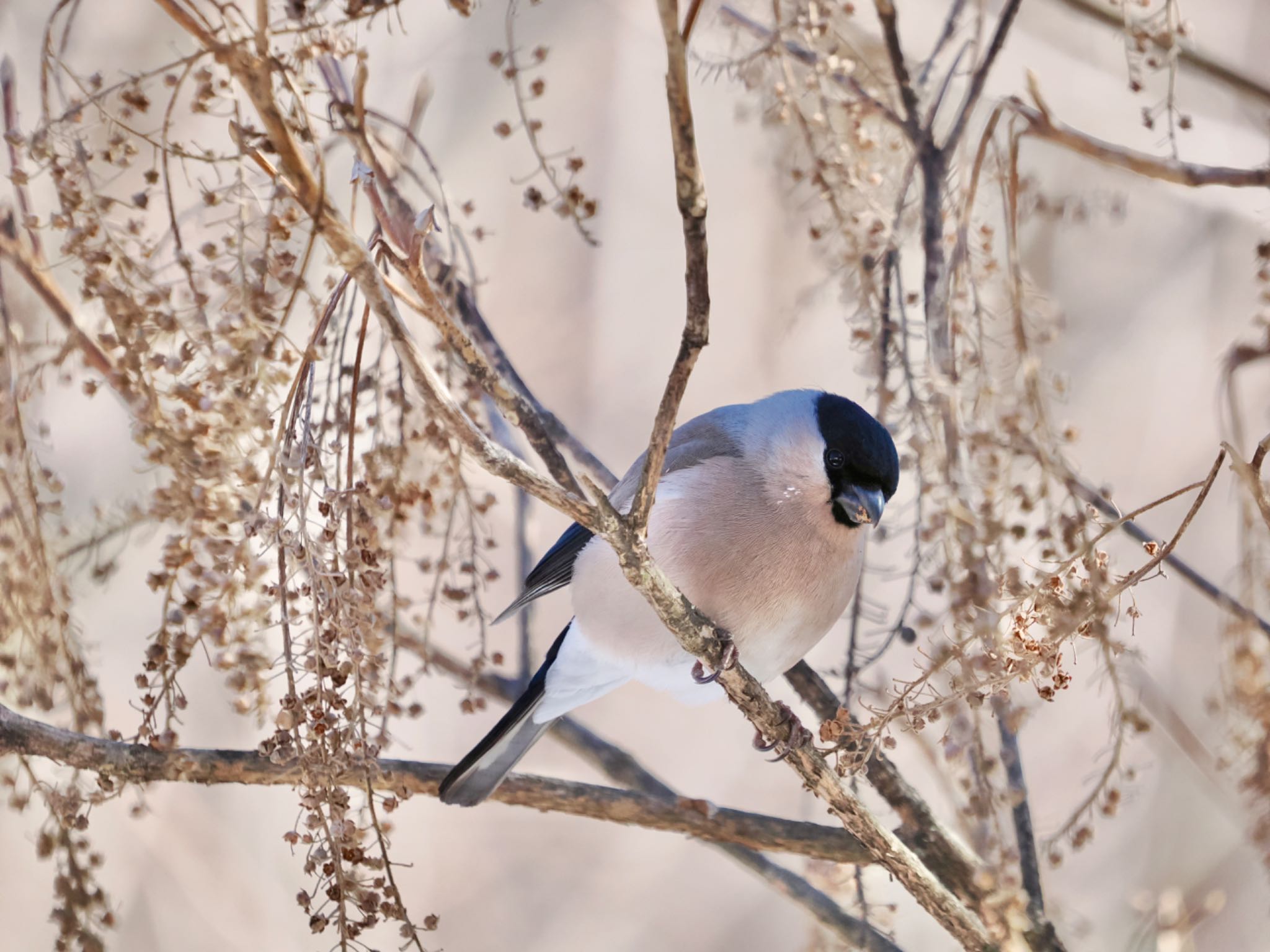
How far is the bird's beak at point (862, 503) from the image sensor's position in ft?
6.40

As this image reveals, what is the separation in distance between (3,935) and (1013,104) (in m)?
3.30

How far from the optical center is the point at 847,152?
1.80 metres

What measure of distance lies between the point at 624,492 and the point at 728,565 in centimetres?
35

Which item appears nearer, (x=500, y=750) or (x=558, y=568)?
(x=500, y=750)

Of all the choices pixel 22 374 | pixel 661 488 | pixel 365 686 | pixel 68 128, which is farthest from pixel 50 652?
pixel 661 488

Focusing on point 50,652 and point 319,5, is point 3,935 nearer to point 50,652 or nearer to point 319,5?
point 50,652

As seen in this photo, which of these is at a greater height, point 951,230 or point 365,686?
point 951,230

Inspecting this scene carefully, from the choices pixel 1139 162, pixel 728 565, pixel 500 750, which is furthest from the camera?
pixel 500 750

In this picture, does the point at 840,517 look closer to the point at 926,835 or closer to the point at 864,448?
the point at 864,448

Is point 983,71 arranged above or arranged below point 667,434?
above

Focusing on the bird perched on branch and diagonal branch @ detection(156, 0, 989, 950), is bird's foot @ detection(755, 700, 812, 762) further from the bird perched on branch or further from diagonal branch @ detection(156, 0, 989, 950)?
the bird perched on branch

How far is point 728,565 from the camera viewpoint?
1.95 m

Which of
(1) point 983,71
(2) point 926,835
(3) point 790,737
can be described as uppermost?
(1) point 983,71

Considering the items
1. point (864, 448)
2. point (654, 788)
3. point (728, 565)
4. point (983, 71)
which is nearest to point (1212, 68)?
point (983, 71)
